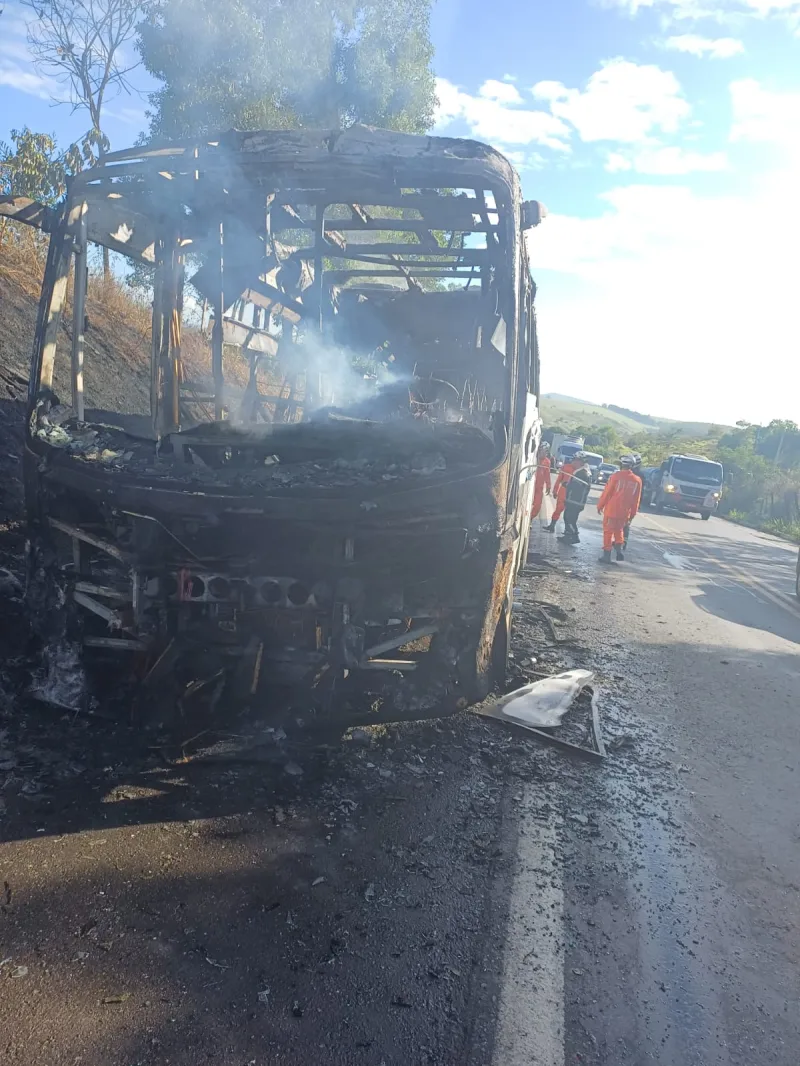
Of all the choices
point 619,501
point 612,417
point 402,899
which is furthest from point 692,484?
point 612,417

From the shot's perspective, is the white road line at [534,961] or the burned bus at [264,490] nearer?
the white road line at [534,961]

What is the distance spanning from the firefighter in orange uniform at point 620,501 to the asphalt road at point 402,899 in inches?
261

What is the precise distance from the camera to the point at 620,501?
11133 mm

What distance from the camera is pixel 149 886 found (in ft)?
8.80

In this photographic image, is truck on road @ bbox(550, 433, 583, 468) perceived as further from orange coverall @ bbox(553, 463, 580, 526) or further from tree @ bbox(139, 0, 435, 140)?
orange coverall @ bbox(553, 463, 580, 526)

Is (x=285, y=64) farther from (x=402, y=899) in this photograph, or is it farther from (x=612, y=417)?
(x=612, y=417)

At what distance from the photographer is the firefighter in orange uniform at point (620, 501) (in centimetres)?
1114

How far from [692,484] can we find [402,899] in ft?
81.8

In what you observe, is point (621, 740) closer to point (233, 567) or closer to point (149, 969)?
point (233, 567)

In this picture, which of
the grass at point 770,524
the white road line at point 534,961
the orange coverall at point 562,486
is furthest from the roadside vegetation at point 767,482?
the white road line at point 534,961

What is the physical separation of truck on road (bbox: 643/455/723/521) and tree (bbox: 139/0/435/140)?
13574 millimetres

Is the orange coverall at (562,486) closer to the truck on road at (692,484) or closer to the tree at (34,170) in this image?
the tree at (34,170)

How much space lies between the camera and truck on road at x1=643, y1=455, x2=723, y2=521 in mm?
25422

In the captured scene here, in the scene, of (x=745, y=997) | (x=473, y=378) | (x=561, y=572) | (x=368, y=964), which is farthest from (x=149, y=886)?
(x=561, y=572)
